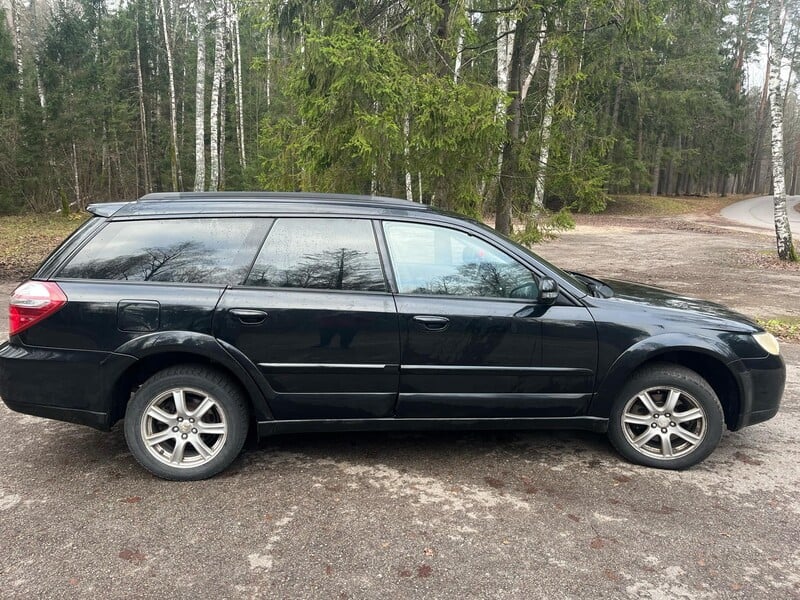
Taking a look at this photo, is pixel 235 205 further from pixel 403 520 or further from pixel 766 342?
pixel 766 342

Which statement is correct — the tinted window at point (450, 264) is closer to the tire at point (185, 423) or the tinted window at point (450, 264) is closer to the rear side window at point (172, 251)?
the rear side window at point (172, 251)

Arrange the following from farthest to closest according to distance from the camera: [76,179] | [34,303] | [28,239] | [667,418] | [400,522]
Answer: [76,179], [28,239], [667,418], [34,303], [400,522]

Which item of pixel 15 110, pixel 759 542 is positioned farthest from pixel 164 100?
pixel 759 542

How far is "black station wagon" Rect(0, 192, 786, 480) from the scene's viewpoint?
344cm

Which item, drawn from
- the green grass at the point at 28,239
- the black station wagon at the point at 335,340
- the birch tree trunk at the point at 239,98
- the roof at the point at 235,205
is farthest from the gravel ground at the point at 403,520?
the birch tree trunk at the point at 239,98

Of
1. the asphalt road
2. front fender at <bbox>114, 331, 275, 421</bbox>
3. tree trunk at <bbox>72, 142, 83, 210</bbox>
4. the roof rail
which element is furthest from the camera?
the asphalt road

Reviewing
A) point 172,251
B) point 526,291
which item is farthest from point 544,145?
point 172,251

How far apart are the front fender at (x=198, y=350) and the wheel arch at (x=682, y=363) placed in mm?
2141

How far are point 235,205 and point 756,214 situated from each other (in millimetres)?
42528

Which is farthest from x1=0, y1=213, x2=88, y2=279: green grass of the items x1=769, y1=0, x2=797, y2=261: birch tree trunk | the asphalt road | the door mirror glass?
the asphalt road

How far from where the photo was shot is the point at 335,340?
3502 millimetres

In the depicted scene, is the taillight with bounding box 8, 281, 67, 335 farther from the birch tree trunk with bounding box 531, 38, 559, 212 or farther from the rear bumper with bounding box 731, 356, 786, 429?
the birch tree trunk with bounding box 531, 38, 559, 212

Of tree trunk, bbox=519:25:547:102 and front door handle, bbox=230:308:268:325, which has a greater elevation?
tree trunk, bbox=519:25:547:102

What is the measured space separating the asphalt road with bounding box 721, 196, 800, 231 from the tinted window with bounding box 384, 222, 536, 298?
3005cm
